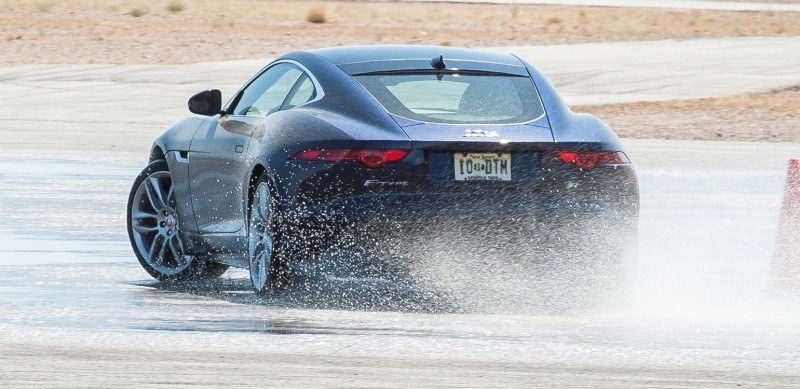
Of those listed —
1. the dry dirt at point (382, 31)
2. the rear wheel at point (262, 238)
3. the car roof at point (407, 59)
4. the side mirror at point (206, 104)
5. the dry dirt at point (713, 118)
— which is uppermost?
the car roof at point (407, 59)

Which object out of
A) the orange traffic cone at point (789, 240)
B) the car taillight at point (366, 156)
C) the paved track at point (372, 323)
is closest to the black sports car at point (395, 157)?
the car taillight at point (366, 156)

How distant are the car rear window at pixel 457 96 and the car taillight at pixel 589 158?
13.6 inches

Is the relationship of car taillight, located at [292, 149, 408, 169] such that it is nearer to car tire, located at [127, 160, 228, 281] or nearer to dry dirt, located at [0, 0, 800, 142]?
car tire, located at [127, 160, 228, 281]

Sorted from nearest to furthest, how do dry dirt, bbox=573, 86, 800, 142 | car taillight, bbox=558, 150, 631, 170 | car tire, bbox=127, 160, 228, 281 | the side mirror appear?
car taillight, bbox=558, 150, 631, 170
the side mirror
car tire, bbox=127, 160, 228, 281
dry dirt, bbox=573, 86, 800, 142

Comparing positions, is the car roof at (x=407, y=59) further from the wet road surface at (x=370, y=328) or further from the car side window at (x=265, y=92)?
the wet road surface at (x=370, y=328)

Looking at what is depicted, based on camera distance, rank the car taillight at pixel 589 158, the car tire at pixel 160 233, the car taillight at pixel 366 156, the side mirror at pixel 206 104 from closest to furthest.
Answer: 1. the car taillight at pixel 366 156
2. the car taillight at pixel 589 158
3. the side mirror at pixel 206 104
4. the car tire at pixel 160 233

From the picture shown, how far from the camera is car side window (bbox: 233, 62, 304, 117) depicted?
9.30 metres

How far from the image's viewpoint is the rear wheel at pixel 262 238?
8.40m

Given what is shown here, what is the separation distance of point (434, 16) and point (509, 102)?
53682 mm

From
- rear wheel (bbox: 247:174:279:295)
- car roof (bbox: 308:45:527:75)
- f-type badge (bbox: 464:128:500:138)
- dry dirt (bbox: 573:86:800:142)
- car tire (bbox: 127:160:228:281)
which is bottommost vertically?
dry dirt (bbox: 573:86:800:142)

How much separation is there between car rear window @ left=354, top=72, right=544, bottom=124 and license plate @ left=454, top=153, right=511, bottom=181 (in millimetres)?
312

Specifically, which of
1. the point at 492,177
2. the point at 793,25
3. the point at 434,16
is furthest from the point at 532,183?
the point at 434,16

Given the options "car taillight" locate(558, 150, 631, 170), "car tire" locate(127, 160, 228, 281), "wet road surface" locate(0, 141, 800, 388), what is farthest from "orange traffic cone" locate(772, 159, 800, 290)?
"car tire" locate(127, 160, 228, 281)

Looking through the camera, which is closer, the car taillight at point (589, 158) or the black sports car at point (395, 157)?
the black sports car at point (395, 157)
